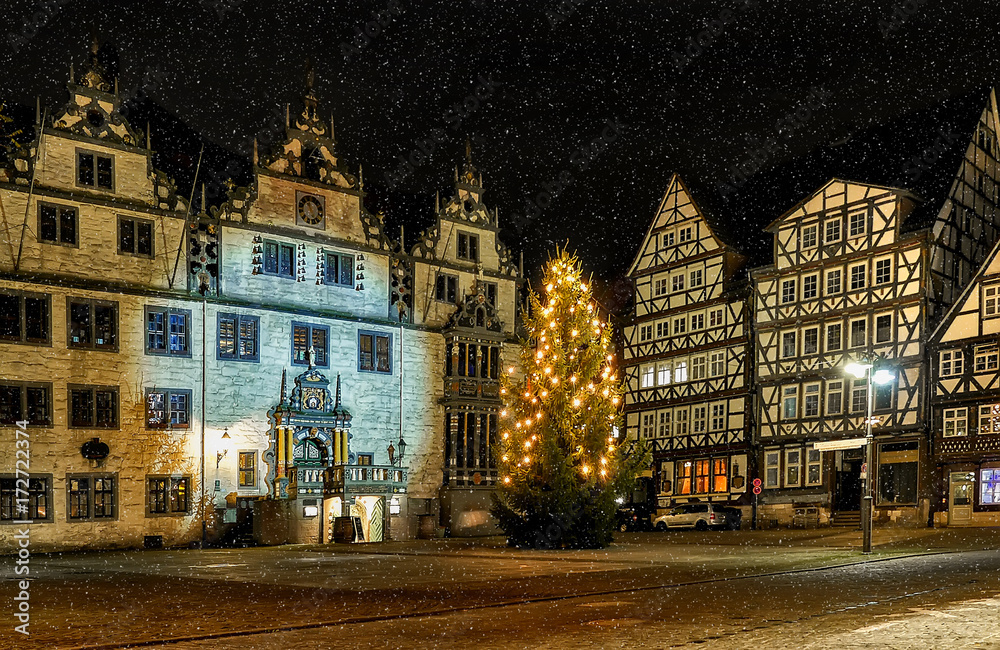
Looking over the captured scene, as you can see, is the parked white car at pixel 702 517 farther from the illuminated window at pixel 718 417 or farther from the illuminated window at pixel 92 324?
the illuminated window at pixel 92 324

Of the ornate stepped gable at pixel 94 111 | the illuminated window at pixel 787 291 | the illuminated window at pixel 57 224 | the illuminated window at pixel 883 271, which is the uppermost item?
the ornate stepped gable at pixel 94 111

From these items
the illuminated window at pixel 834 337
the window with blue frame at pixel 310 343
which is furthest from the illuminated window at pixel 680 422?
the window with blue frame at pixel 310 343

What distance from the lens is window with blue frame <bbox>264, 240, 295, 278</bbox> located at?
4172 centimetres

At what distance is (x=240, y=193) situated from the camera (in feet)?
135

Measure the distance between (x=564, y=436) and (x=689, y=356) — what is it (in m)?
25.8

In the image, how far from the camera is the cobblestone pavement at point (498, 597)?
1244 centimetres

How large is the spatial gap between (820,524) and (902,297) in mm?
11020

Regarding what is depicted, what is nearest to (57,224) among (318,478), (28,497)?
(28,497)

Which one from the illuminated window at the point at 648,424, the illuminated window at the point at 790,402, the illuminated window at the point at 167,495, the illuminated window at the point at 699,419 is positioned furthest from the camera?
the illuminated window at the point at 648,424

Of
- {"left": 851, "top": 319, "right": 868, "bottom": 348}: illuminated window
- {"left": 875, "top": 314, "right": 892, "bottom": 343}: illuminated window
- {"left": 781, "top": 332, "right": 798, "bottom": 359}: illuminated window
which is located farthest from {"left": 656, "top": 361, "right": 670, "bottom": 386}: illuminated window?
{"left": 875, "top": 314, "right": 892, "bottom": 343}: illuminated window

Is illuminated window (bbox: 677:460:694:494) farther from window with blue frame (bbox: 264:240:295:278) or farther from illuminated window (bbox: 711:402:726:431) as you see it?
window with blue frame (bbox: 264:240:295:278)

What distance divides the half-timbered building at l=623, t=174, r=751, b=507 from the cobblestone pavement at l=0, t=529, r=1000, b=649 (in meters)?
23.9

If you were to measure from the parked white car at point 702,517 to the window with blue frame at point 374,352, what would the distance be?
51.8 ft

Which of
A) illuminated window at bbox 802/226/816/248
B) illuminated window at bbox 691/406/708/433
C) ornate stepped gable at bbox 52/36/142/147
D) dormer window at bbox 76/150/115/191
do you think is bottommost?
illuminated window at bbox 691/406/708/433
